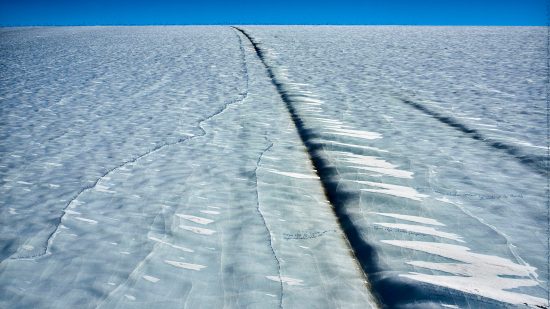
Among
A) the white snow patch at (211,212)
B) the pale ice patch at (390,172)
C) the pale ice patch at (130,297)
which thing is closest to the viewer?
the pale ice patch at (130,297)

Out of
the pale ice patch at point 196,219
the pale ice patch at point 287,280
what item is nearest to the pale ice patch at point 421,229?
the pale ice patch at point 287,280

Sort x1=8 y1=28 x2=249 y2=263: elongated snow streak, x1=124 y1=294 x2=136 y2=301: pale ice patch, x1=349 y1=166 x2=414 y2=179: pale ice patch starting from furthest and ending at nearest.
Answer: x1=349 y1=166 x2=414 y2=179: pale ice patch → x1=8 y1=28 x2=249 y2=263: elongated snow streak → x1=124 y1=294 x2=136 y2=301: pale ice patch

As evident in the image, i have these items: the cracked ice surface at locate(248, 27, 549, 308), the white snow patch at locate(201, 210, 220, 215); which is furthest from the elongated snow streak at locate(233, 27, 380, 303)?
the white snow patch at locate(201, 210, 220, 215)

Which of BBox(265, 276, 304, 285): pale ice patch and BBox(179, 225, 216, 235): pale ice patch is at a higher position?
BBox(265, 276, 304, 285): pale ice patch

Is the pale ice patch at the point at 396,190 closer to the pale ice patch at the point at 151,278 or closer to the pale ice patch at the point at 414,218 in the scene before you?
the pale ice patch at the point at 414,218

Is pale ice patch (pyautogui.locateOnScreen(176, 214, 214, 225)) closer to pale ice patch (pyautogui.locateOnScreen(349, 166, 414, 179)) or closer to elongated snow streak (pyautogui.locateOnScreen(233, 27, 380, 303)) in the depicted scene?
elongated snow streak (pyautogui.locateOnScreen(233, 27, 380, 303))

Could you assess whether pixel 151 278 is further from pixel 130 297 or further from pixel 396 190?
pixel 396 190

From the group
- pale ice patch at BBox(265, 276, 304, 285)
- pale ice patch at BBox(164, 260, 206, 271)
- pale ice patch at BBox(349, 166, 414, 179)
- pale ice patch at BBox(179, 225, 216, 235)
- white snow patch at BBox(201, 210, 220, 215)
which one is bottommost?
pale ice patch at BBox(164, 260, 206, 271)

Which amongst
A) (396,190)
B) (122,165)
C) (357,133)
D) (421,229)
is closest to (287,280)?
(421,229)
